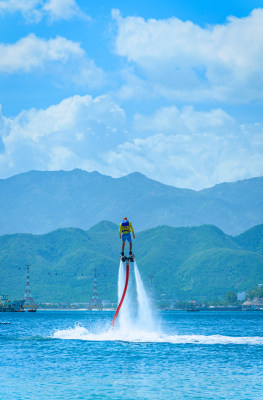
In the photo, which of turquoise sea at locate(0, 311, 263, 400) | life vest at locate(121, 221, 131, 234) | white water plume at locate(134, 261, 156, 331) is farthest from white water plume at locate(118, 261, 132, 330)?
life vest at locate(121, 221, 131, 234)

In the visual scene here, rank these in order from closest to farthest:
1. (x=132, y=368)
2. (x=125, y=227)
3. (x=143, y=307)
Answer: (x=132, y=368) < (x=125, y=227) < (x=143, y=307)

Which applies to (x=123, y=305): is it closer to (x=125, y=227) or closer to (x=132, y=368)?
(x=125, y=227)

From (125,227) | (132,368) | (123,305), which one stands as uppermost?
(125,227)

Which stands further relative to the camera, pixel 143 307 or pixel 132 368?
pixel 143 307

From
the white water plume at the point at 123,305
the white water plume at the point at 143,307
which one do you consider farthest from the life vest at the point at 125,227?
the white water plume at the point at 143,307

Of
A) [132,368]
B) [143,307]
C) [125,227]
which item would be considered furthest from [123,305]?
[132,368]

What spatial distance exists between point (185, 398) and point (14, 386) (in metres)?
14.9

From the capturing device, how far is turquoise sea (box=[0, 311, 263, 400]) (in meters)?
52.4

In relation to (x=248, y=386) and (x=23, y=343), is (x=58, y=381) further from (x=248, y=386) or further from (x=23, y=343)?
(x=23, y=343)

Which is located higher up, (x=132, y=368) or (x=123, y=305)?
(x=123, y=305)

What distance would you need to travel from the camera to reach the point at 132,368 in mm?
66000

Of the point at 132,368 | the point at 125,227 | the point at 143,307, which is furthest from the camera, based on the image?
the point at 143,307

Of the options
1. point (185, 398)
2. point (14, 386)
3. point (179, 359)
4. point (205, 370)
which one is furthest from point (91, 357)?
point (185, 398)

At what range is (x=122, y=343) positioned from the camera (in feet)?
297
